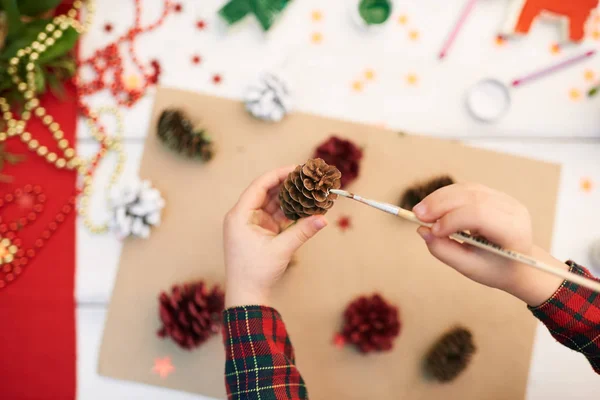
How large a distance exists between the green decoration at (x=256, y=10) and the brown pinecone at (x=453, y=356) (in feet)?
2.04

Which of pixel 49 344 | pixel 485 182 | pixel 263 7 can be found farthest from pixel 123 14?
pixel 485 182

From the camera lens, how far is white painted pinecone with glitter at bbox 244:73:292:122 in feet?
2.49

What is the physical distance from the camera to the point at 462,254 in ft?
1.72

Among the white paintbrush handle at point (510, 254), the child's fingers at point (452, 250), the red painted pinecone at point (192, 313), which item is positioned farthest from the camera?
the red painted pinecone at point (192, 313)

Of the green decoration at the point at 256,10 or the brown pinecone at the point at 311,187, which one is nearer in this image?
the brown pinecone at the point at 311,187

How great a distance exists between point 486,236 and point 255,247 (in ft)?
0.93

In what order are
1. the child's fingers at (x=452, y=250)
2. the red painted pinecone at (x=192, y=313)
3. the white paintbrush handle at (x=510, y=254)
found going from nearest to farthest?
the white paintbrush handle at (x=510, y=254) < the child's fingers at (x=452, y=250) < the red painted pinecone at (x=192, y=313)

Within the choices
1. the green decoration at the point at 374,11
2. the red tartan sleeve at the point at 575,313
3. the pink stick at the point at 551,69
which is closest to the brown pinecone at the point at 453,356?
the red tartan sleeve at the point at 575,313

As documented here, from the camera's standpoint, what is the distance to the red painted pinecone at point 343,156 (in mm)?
741

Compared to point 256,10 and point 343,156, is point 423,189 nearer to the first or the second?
point 343,156

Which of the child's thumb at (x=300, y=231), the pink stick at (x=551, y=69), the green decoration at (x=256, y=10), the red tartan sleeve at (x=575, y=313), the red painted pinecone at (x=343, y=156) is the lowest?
the red tartan sleeve at (x=575, y=313)

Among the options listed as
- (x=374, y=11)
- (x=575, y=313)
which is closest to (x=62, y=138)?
(x=374, y=11)

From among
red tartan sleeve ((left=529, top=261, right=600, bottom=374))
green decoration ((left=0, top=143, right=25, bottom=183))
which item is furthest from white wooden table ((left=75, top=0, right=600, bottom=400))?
red tartan sleeve ((left=529, top=261, right=600, bottom=374))

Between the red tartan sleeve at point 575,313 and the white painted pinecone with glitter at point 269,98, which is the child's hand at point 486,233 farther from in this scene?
the white painted pinecone with glitter at point 269,98
